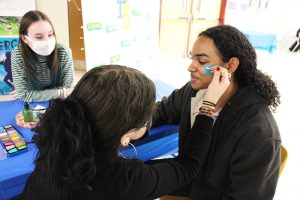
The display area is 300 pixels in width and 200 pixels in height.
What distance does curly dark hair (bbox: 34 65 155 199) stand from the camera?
614 mm

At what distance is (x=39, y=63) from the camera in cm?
161

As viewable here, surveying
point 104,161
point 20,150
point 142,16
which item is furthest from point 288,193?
point 142,16

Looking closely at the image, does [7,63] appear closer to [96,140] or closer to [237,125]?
[96,140]

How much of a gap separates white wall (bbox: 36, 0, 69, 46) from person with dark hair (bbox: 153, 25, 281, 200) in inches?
102

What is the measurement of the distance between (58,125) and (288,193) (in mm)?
1836

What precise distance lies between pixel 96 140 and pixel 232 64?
649 millimetres

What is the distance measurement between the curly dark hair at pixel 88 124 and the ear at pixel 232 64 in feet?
1.60

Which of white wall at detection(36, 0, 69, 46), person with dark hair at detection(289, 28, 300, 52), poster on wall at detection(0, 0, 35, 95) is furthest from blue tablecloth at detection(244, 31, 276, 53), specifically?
poster on wall at detection(0, 0, 35, 95)

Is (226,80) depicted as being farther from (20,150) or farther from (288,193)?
(288,193)

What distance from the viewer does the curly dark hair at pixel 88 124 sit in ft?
2.02

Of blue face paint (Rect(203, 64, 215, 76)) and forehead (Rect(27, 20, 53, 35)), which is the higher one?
forehead (Rect(27, 20, 53, 35))

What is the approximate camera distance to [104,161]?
683 mm

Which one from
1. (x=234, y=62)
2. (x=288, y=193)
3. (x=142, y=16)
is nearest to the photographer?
(x=234, y=62)

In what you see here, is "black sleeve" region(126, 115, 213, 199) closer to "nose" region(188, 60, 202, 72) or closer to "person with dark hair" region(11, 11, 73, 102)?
"nose" region(188, 60, 202, 72)
